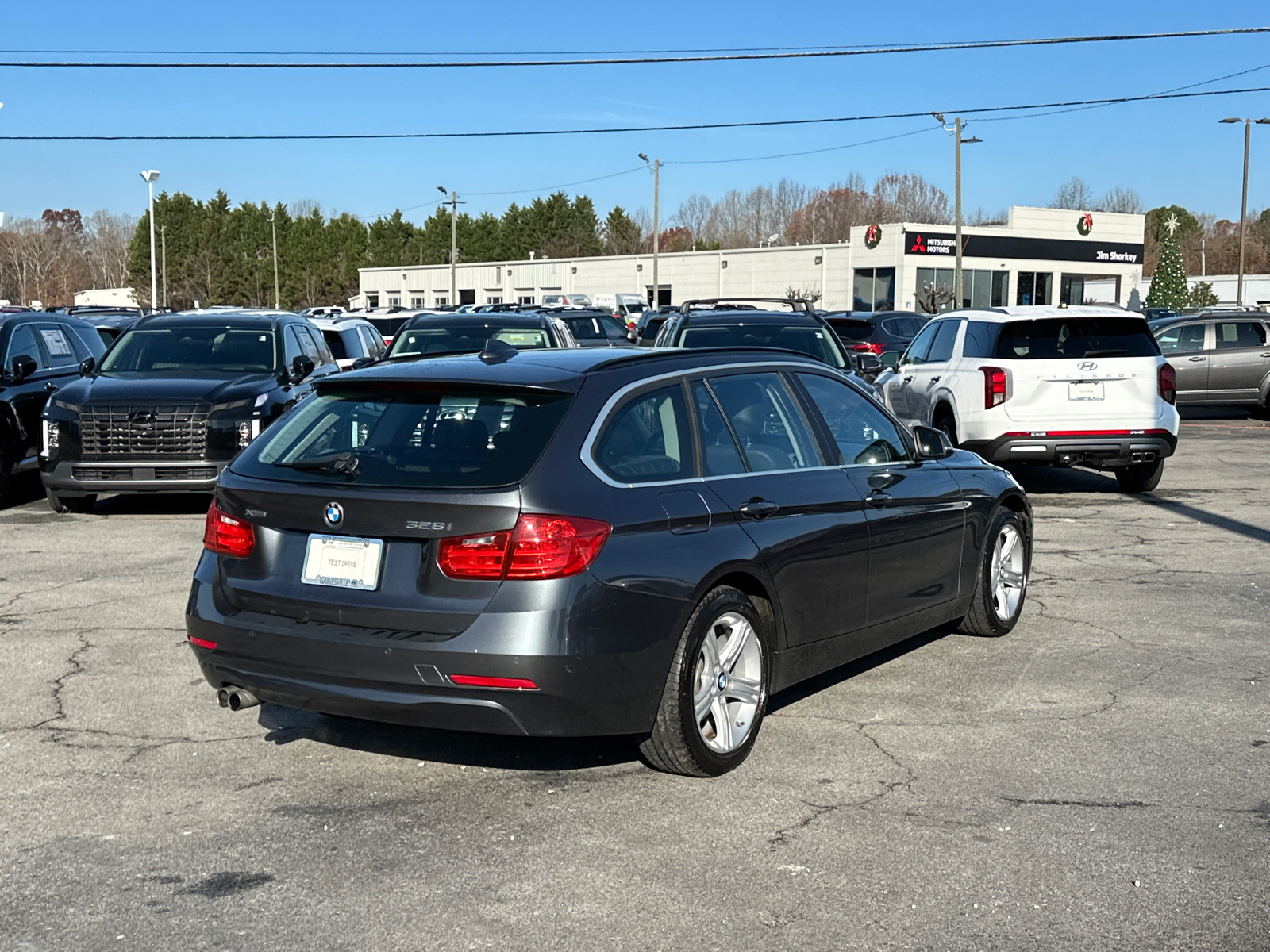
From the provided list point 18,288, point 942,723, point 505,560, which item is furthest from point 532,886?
point 18,288

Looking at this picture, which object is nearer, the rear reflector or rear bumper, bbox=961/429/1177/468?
the rear reflector

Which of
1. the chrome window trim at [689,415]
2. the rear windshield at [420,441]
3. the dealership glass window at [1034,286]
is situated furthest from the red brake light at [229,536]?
the dealership glass window at [1034,286]

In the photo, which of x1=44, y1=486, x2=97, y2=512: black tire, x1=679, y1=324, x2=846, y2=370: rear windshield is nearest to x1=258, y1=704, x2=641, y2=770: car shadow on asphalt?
x1=44, y1=486, x2=97, y2=512: black tire

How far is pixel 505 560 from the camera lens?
472 centimetres

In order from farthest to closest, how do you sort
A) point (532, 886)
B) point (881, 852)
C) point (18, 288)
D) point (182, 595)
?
point (18, 288) → point (182, 595) → point (881, 852) → point (532, 886)

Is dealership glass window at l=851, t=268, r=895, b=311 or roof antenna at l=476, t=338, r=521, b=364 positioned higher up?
dealership glass window at l=851, t=268, r=895, b=311

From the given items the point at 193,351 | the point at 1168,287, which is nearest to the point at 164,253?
the point at 1168,287

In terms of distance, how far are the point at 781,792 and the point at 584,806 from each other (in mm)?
730

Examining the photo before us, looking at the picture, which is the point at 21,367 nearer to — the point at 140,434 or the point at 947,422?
the point at 140,434

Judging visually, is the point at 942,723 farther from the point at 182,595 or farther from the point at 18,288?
the point at 18,288

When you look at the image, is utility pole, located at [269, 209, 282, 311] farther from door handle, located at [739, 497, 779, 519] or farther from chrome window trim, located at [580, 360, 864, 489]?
door handle, located at [739, 497, 779, 519]

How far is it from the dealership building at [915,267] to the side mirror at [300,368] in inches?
1843

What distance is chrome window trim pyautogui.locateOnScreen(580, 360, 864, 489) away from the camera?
16.3 ft

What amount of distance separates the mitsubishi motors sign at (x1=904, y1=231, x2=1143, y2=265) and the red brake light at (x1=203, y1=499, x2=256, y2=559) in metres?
62.4
